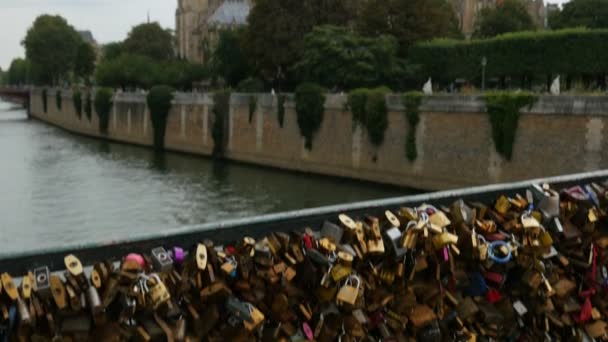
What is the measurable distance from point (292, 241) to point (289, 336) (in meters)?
0.40

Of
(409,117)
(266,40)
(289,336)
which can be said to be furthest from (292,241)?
(266,40)

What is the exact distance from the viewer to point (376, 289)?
3537 mm

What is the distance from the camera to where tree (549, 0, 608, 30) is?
41.4m

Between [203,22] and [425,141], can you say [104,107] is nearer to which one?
[425,141]

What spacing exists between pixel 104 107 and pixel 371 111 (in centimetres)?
2382

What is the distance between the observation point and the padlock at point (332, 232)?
3.44 metres

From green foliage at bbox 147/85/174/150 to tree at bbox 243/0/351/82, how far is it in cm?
465

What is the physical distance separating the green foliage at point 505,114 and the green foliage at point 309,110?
7517 mm

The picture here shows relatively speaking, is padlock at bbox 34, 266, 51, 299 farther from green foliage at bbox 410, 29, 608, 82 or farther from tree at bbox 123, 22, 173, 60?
tree at bbox 123, 22, 173, 60

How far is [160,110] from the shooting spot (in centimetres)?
3553

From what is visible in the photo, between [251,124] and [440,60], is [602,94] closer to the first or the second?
[440,60]

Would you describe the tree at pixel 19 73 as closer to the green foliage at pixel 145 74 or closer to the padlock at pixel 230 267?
the green foliage at pixel 145 74

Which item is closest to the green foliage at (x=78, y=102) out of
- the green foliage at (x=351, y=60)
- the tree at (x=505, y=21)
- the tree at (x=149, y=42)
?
the tree at (x=149, y=42)

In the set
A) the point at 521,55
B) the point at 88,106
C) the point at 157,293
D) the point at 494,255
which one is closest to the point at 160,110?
the point at 88,106
